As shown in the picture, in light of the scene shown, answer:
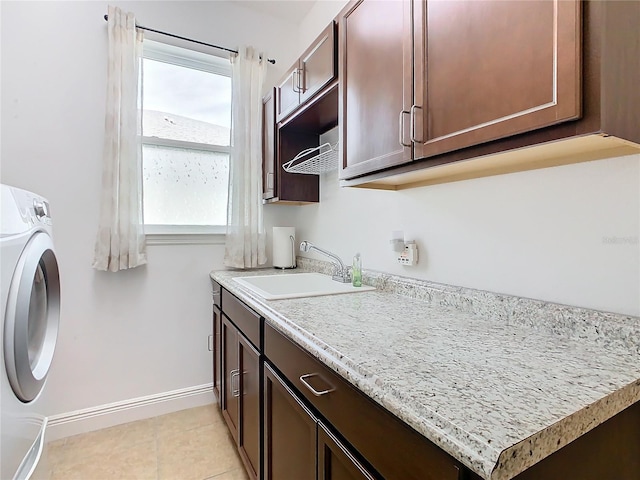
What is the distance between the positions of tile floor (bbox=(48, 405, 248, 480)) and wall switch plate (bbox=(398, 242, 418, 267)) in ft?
4.22

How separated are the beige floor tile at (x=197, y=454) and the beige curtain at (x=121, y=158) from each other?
1031mm

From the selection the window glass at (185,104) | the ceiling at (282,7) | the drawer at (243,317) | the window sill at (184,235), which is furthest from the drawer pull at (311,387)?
the ceiling at (282,7)

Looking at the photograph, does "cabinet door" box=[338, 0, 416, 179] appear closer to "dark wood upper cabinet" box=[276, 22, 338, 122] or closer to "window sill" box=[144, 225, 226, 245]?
"dark wood upper cabinet" box=[276, 22, 338, 122]

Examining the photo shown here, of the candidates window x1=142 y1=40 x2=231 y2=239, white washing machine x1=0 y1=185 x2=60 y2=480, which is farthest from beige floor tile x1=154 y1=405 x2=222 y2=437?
window x1=142 y1=40 x2=231 y2=239

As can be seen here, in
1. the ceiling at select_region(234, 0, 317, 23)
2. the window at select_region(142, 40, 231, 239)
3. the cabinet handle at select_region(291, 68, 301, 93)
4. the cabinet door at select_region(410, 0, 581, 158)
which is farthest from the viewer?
the ceiling at select_region(234, 0, 317, 23)

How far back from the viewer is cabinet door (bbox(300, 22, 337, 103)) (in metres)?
1.41

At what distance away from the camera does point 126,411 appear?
2.06m

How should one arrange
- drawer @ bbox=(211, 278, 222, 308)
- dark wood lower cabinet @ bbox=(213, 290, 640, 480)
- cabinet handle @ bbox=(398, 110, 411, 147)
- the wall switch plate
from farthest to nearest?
drawer @ bbox=(211, 278, 222, 308), the wall switch plate, cabinet handle @ bbox=(398, 110, 411, 147), dark wood lower cabinet @ bbox=(213, 290, 640, 480)

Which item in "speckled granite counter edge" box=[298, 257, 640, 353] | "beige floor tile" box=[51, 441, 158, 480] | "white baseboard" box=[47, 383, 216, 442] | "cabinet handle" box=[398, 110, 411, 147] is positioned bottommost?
"beige floor tile" box=[51, 441, 158, 480]

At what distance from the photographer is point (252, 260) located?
2289 millimetres

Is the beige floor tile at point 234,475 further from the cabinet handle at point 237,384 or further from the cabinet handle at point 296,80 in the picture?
the cabinet handle at point 296,80

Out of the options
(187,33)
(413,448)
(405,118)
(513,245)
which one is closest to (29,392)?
(413,448)

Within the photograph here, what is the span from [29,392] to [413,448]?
1139 mm

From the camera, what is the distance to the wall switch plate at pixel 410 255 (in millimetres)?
1388
